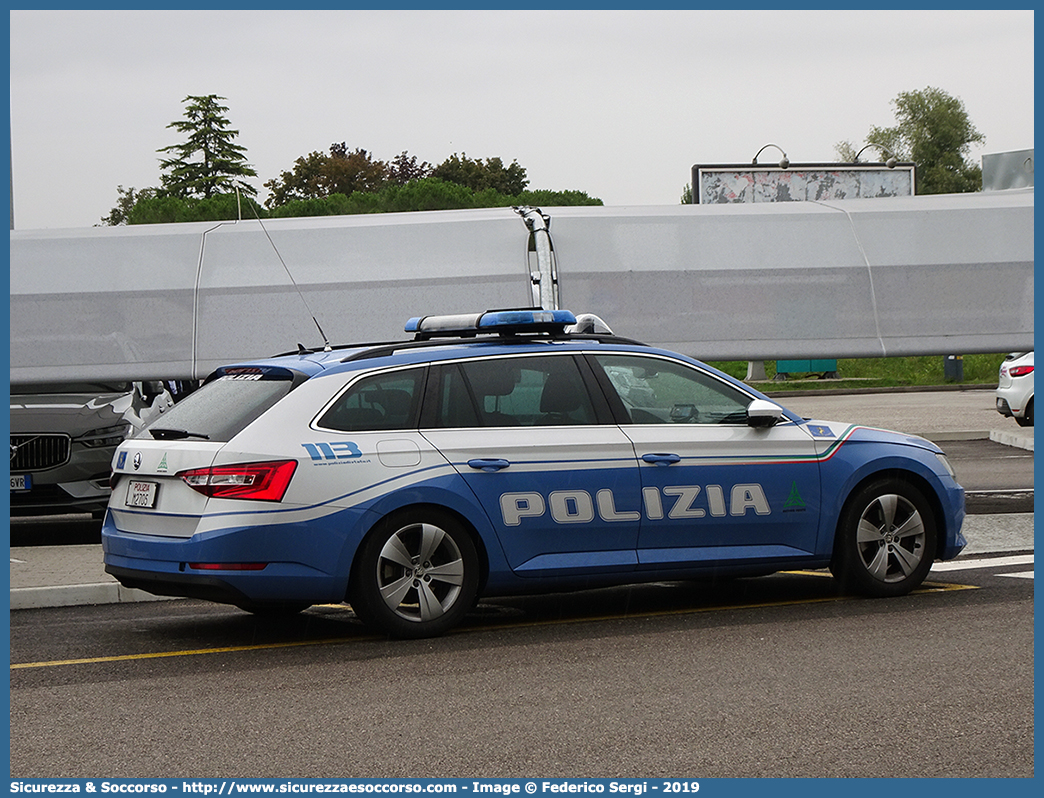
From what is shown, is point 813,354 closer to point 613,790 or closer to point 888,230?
point 888,230

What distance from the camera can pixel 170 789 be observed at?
480 cm

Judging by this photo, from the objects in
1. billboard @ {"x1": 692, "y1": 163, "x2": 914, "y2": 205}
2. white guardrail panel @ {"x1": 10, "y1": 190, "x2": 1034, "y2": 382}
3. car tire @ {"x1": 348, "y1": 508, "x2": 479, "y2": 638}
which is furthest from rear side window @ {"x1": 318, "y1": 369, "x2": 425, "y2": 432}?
billboard @ {"x1": 692, "y1": 163, "x2": 914, "y2": 205}

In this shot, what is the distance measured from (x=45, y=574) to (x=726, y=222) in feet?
27.0

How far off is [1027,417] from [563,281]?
13360 millimetres

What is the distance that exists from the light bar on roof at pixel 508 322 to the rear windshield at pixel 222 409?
1.21 meters

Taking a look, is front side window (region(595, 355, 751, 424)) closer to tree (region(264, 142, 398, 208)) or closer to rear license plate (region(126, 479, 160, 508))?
rear license plate (region(126, 479, 160, 508))

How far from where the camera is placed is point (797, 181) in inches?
1651

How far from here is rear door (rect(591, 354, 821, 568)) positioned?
25.7 ft

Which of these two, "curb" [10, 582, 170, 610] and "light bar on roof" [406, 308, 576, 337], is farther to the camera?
"curb" [10, 582, 170, 610]

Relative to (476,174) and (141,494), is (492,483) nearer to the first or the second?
(141,494)

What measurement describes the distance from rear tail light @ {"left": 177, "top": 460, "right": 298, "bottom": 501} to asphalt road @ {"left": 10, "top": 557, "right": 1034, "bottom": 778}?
2.79 feet

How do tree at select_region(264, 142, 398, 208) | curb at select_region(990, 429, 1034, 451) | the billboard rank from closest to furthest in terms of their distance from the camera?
curb at select_region(990, 429, 1034, 451)
the billboard
tree at select_region(264, 142, 398, 208)

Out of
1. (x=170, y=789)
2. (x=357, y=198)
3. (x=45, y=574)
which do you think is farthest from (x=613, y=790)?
(x=357, y=198)

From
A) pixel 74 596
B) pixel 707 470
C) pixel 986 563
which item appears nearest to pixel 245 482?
pixel 707 470
